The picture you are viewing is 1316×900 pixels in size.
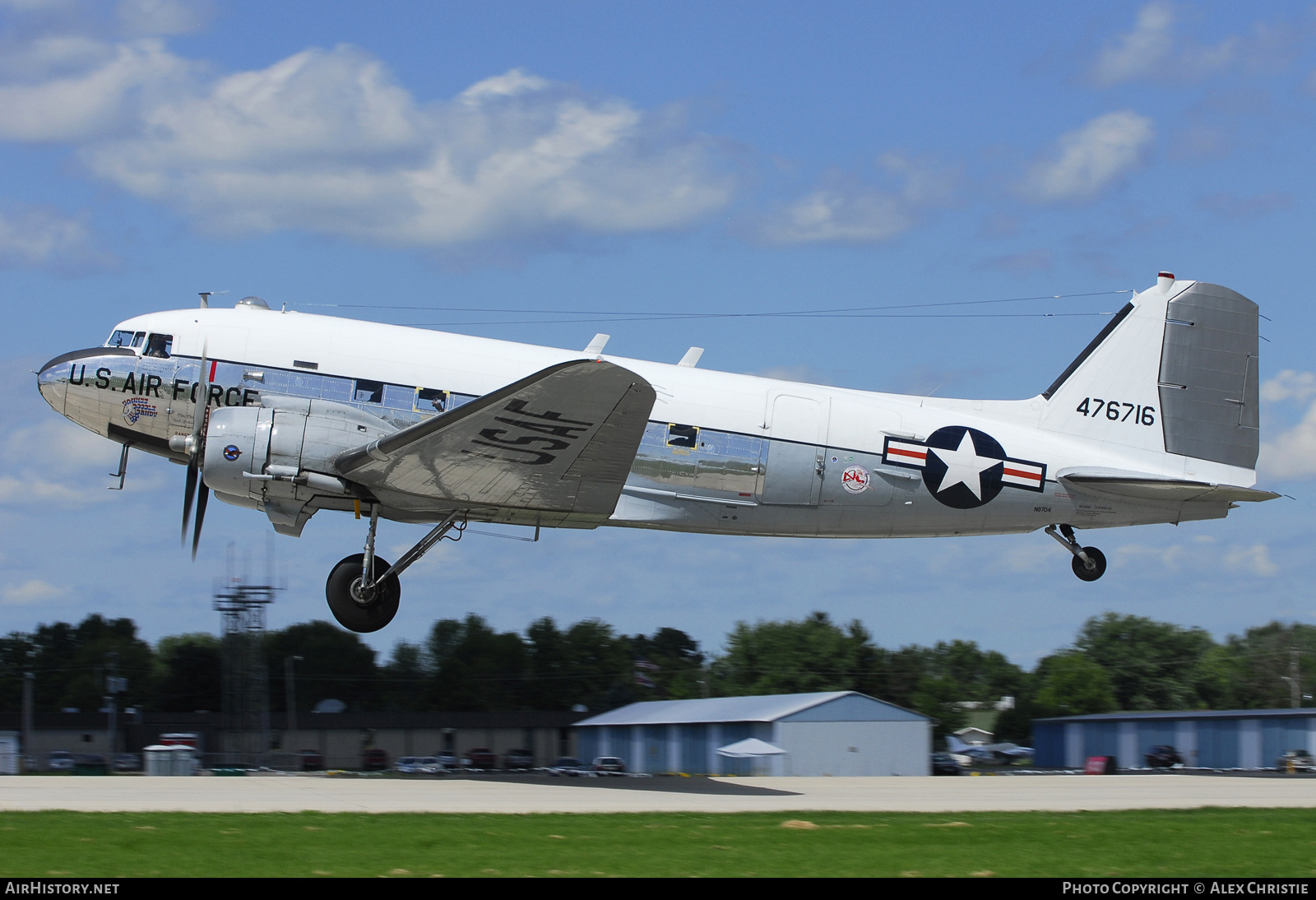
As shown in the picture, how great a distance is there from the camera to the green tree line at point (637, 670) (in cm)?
4969

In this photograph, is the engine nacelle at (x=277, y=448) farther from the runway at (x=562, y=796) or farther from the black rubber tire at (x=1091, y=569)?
the black rubber tire at (x=1091, y=569)

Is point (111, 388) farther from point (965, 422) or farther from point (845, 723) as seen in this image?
point (845, 723)

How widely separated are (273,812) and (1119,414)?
12.0 m

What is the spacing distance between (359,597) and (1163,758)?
30.4 m

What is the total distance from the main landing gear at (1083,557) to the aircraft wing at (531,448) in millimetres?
6235

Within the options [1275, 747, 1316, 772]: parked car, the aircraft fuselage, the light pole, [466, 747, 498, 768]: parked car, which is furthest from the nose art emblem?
the light pole

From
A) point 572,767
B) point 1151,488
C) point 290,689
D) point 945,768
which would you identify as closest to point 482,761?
point 572,767

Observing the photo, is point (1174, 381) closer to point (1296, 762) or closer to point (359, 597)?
point (359, 597)

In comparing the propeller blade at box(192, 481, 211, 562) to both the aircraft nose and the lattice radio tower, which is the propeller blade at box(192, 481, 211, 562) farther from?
the lattice radio tower

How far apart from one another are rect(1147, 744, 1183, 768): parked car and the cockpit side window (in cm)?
3196

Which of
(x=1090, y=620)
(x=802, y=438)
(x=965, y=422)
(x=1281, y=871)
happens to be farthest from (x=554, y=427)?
(x=1090, y=620)

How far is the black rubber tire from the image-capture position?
1692cm

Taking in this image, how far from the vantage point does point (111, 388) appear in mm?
15422

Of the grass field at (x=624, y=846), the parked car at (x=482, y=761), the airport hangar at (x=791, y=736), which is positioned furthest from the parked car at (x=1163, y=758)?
the grass field at (x=624, y=846)
